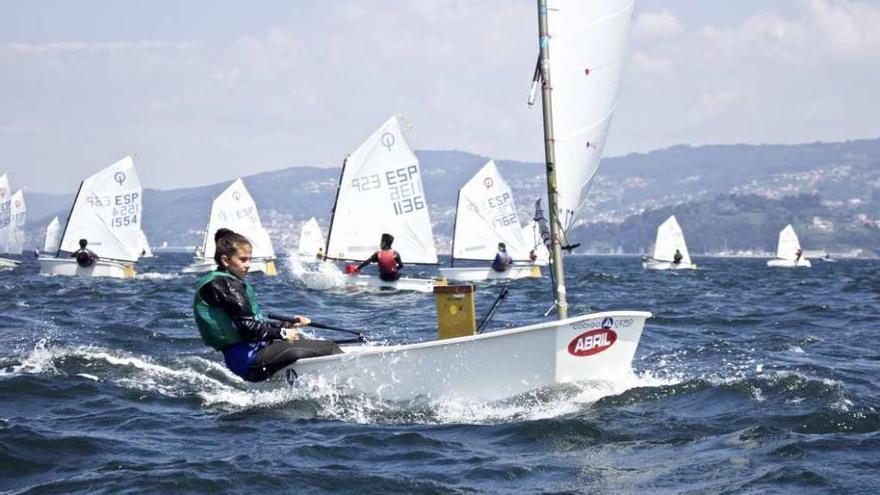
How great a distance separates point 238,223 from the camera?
5019 cm

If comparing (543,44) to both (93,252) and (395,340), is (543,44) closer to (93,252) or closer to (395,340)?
(395,340)

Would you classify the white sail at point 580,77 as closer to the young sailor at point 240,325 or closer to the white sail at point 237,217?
the young sailor at point 240,325

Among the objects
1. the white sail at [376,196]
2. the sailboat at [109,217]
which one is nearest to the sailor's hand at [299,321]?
the white sail at [376,196]

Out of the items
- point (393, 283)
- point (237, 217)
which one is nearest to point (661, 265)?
point (237, 217)

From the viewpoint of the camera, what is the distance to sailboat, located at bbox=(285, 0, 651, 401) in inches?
406

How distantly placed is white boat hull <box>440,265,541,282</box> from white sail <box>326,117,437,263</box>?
6044 mm

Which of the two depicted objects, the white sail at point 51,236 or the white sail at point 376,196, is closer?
the white sail at point 376,196

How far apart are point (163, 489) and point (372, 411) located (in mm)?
3293

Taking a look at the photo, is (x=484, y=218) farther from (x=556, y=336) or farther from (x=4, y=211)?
(x=556, y=336)

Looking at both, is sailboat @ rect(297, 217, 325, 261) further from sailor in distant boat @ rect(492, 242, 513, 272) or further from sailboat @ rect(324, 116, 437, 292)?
sailboat @ rect(324, 116, 437, 292)

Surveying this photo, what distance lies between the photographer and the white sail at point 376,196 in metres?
31.9

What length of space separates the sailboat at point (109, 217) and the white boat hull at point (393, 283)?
11.7 meters

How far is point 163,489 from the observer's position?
7.41 meters

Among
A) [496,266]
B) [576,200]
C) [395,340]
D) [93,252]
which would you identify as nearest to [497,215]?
[496,266]
